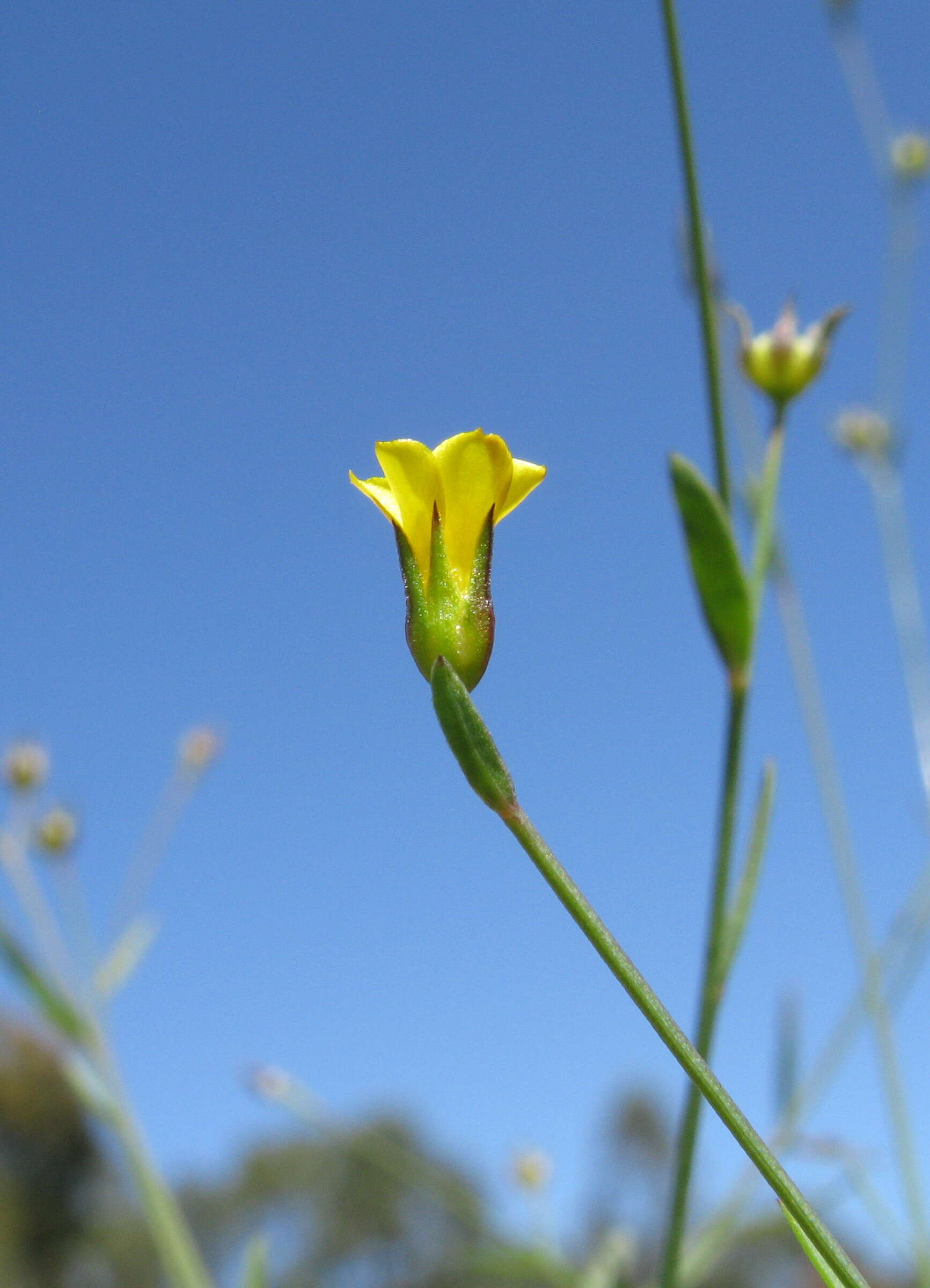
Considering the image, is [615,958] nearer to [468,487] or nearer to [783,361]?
[468,487]

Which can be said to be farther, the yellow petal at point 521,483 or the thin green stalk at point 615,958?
the yellow petal at point 521,483

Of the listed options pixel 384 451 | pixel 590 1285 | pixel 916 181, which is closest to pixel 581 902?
pixel 384 451

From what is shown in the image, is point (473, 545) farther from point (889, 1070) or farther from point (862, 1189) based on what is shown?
point (862, 1189)

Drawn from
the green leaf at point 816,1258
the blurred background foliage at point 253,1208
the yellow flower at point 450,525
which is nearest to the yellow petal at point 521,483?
the yellow flower at point 450,525

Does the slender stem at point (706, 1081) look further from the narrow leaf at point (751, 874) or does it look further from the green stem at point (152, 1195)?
the green stem at point (152, 1195)

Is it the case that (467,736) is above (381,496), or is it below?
below

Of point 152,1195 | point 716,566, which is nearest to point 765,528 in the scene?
point 716,566

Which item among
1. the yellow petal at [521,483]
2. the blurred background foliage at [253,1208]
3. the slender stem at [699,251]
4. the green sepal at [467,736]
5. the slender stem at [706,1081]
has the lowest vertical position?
the blurred background foliage at [253,1208]
